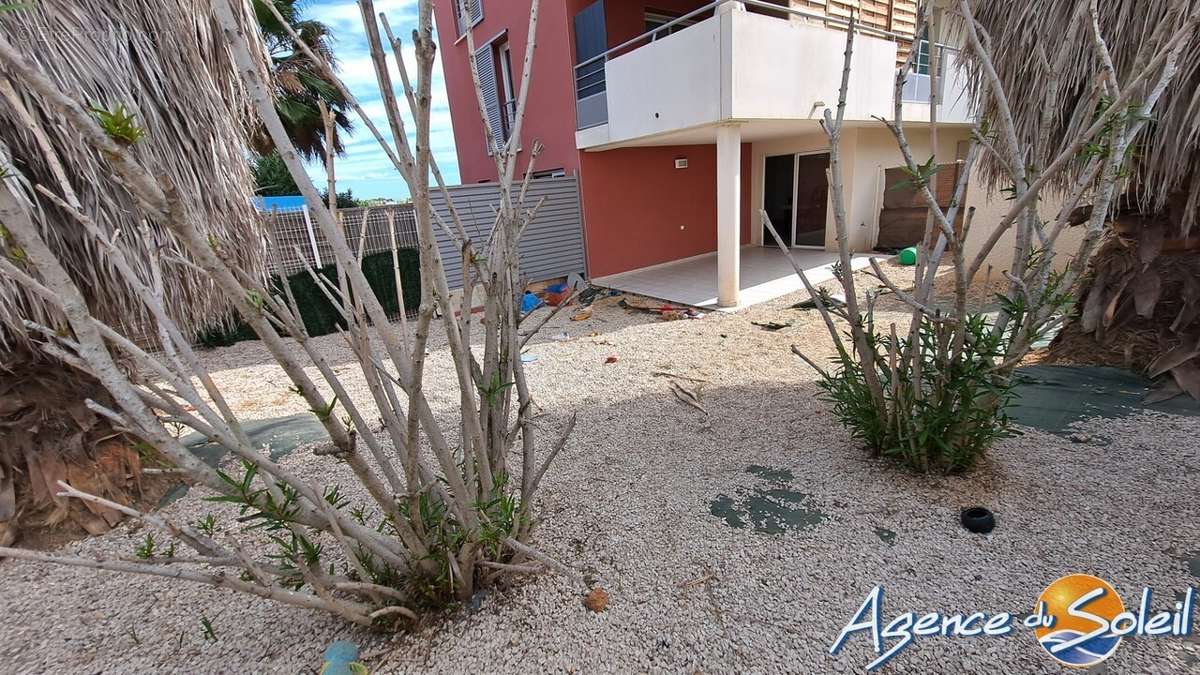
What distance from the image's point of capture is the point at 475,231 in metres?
7.62

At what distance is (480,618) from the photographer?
5.97 feet

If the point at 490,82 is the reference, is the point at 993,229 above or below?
Result: below

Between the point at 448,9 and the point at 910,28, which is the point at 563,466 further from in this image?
the point at 448,9

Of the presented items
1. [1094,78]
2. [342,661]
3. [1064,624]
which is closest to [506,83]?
[1094,78]

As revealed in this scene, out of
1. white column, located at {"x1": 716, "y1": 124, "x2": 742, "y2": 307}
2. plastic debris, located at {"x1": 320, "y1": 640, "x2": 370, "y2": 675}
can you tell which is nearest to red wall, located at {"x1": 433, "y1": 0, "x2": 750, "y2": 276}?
white column, located at {"x1": 716, "y1": 124, "x2": 742, "y2": 307}

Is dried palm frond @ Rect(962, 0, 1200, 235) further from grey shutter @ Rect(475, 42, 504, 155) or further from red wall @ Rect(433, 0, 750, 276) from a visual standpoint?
grey shutter @ Rect(475, 42, 504, 155)

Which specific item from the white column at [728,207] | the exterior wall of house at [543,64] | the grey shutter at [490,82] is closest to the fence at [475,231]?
A: the exterior wall of house at [543,64]

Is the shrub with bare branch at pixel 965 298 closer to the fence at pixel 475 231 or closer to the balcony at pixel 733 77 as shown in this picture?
the balcony at pixel 733 77

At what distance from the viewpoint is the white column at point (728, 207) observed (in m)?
6.09

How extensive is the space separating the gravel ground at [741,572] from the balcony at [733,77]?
4.28 metres

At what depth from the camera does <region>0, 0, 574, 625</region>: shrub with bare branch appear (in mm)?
1020

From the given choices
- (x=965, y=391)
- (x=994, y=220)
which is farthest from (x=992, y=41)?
(x=994, y=220)

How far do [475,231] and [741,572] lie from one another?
6739 mm

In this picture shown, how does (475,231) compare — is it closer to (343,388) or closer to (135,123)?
(135,123)
